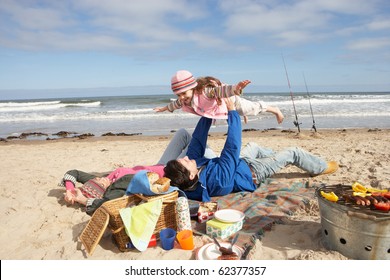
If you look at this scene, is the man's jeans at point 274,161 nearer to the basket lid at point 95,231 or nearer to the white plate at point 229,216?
the white plate at point 229,216

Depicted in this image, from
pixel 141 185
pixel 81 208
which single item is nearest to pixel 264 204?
pixel 141 185

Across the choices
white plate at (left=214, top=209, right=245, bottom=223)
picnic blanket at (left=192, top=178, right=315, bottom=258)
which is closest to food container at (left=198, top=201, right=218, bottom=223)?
picnic blanket at (left=192, top=178, right=315, bottom=258)

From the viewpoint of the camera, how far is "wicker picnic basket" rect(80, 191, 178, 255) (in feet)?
9.64

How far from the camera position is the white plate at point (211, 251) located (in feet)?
8.87

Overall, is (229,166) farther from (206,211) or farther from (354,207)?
(354,207)

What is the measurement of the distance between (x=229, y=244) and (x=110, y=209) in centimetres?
129

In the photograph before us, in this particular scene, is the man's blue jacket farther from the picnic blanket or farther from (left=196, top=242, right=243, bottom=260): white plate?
(left=196, top=242, right=243, bottom=260): white plate

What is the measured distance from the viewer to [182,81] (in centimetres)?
402

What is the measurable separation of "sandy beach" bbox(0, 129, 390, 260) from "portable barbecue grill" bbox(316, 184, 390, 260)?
5.7 inches

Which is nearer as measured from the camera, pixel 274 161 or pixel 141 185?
pixel 141 185

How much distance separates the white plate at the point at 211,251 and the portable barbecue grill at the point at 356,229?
847 mm

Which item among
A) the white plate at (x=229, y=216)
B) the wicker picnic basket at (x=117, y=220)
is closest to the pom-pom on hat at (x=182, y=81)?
the wicker picnic basket at (x=117, y=220)

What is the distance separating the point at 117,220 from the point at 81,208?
4.42 ft
